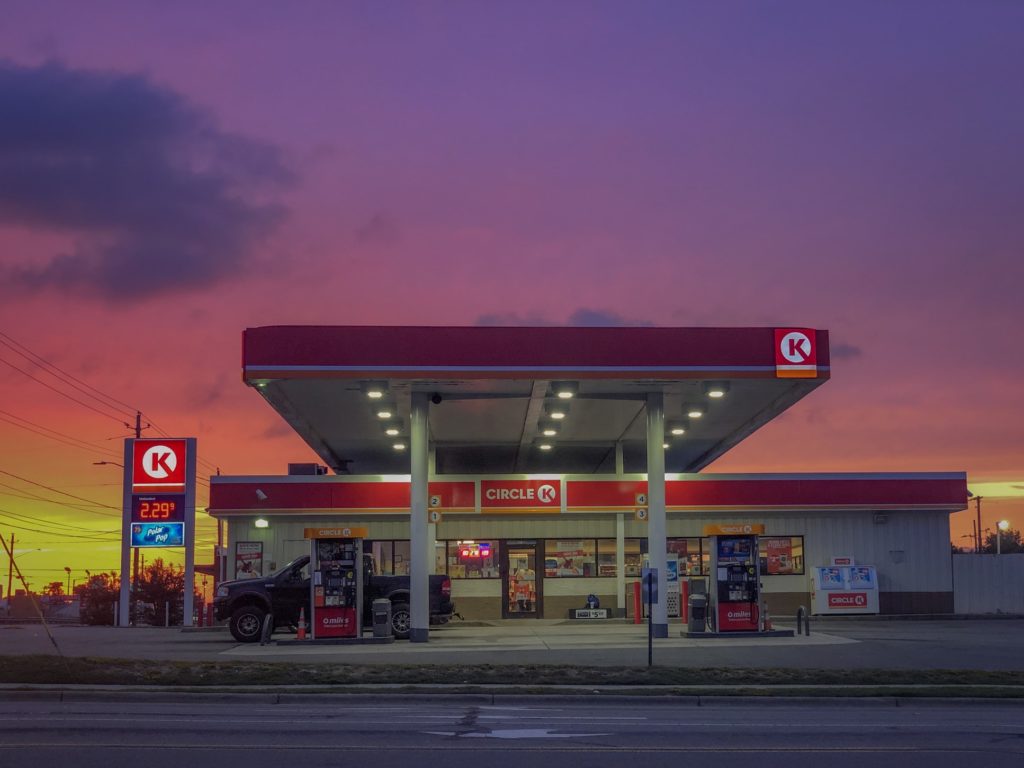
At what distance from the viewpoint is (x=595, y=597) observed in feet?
120

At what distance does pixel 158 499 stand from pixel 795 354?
21527 mm

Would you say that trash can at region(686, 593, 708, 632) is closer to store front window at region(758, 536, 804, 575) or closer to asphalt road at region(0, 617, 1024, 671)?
asphalt road at region(0, 617, 1024, 671)

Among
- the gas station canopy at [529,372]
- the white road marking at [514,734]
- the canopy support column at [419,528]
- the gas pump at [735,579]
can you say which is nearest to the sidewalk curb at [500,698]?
the white road marking at [514,734]

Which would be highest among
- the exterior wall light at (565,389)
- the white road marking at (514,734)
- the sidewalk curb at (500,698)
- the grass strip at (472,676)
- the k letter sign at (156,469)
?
the exterior wall light at (565,389)

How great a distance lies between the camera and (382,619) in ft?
88.9

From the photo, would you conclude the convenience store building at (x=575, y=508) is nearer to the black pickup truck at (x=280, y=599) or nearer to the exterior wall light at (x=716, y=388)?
the exterior wall light at (x=716, y=388)

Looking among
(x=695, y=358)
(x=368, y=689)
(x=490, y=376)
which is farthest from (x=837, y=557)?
(x=368, y=689)

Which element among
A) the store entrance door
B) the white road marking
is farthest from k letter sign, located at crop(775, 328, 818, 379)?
the white road marking

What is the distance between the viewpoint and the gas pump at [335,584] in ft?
88.6

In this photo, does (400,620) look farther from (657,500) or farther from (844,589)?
(844,589)

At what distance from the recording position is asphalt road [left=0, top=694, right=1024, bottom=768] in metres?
11.0

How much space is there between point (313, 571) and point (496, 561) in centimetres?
1082

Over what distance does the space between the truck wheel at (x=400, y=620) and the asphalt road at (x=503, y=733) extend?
12.6 metres

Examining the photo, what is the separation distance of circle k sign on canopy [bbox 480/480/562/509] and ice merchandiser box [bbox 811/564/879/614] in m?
9.01
